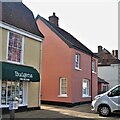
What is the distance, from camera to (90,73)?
100 feet

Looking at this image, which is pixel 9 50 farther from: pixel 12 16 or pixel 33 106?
pixel 33 106

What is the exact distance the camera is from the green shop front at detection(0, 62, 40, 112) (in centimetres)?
1638

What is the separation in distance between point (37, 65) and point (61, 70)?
5602 millimetres

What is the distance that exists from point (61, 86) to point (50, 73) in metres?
1.73

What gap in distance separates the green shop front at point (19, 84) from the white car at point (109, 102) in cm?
469

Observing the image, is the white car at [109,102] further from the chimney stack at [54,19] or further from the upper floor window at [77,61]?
the chimney stack at [54,19]

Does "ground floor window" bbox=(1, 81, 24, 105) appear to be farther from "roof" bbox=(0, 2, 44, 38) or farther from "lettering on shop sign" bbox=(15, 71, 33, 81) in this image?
"roof" bbox=(0, 2, 44, 38)

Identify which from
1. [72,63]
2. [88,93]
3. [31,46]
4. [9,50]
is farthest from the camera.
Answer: [88,93]

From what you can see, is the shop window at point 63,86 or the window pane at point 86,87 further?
the window pane at point 86,87

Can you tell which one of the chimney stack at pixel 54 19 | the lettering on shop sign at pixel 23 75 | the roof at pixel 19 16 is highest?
the chimney stack at pixel 54 19

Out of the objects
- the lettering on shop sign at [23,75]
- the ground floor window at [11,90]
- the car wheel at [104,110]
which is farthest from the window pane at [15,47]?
the car wheel at [104,110]

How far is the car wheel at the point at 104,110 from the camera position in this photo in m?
17.6

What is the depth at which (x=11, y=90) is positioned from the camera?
17.7 metres

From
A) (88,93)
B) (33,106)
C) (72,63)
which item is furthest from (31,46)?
(88,93)
